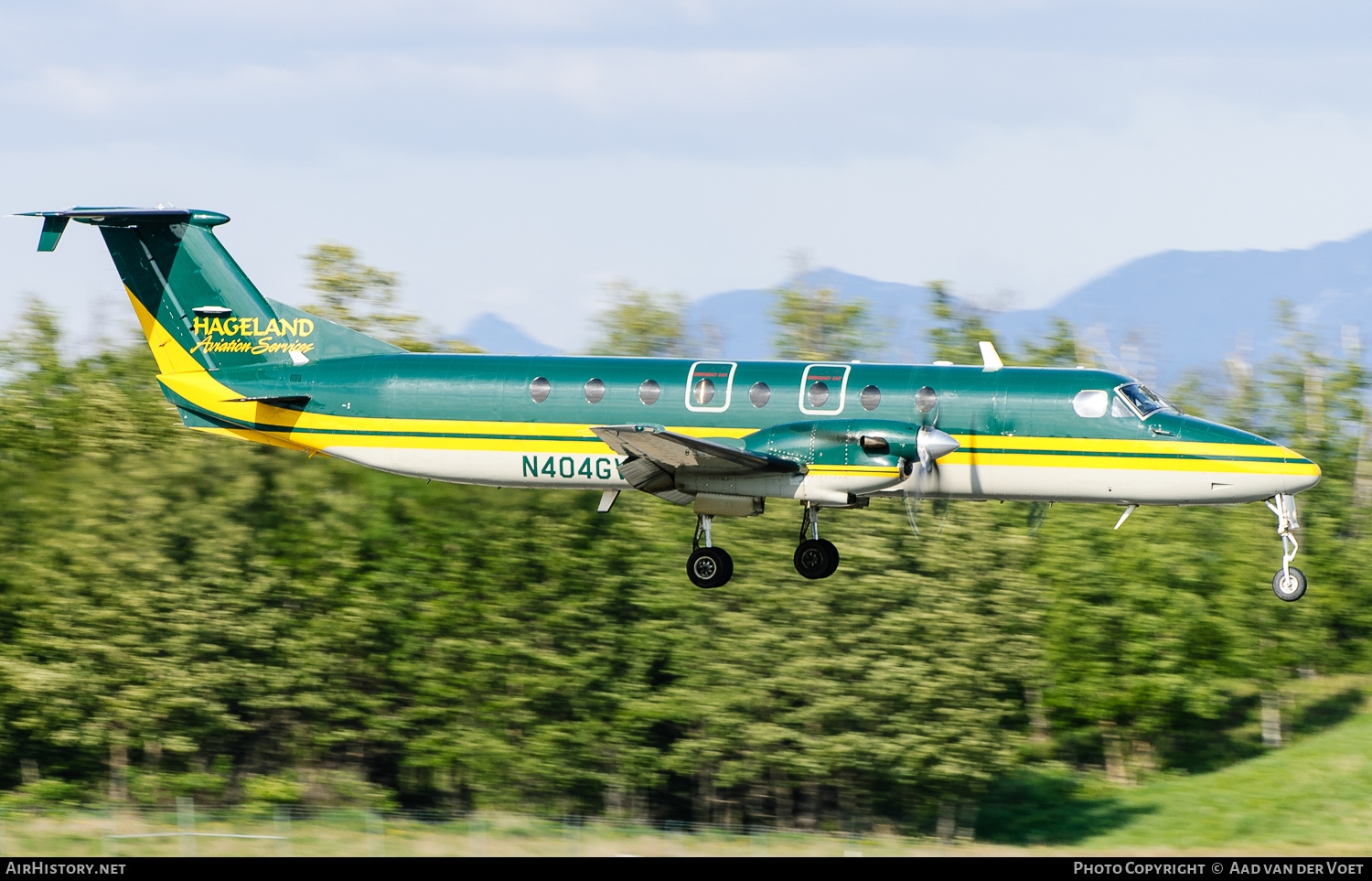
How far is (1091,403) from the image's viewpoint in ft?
73.5

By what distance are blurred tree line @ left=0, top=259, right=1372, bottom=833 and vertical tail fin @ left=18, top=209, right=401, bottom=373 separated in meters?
11.6

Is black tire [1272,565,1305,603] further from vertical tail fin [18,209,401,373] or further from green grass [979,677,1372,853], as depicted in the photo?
green grass [979,677,1372,853]

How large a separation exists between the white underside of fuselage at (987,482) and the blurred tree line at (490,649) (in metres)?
15.8

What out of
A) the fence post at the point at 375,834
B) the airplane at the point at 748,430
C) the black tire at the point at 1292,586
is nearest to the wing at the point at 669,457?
the airplane at the point at 748,430

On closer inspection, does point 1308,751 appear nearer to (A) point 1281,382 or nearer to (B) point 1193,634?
(B) point 1193,634

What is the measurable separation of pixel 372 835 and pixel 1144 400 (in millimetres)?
27475

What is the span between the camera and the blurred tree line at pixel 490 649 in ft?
139

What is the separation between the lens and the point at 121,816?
43.8 metres

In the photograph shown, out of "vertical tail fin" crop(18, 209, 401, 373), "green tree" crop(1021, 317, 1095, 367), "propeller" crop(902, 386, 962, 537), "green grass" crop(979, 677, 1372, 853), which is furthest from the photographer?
"green tree" crop(1021, 317, 1095, 367)

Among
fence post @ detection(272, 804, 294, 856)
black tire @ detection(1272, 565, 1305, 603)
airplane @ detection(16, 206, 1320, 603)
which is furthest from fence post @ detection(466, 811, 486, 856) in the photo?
black tire @ detection(1272, 565, 1305, 603)

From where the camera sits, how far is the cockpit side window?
882 inches

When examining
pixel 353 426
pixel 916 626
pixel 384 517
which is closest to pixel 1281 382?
pixel 916 626

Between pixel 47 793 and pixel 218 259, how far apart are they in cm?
2555

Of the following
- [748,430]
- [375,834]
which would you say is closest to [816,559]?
[748,430]
